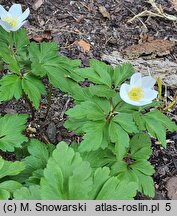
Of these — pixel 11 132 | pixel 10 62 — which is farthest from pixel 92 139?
pixel 10 62

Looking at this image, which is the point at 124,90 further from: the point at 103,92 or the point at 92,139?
the point at 92,139

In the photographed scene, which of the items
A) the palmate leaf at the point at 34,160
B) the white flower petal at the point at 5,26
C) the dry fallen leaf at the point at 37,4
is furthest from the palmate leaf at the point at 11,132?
the dry fallen leaf at the point at 37,4

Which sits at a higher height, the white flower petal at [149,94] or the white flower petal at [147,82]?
the white flower petal at [147,82]

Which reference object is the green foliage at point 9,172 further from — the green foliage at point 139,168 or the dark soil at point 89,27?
A: the dark soil at point 89,27

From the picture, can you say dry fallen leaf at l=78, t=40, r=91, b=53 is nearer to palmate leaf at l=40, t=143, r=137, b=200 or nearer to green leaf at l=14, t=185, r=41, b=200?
palmate leaf at l=40, t=143, r=137, b=200

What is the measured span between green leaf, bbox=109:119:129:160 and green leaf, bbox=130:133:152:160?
18 centimetres

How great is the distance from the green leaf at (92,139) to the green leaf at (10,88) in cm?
41

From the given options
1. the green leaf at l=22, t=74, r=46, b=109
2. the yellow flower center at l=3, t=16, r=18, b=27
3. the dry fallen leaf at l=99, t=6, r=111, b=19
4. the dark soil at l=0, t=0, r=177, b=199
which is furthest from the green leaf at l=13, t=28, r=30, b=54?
the dry fallen leaf at l=99, t=6, r=111, b=19

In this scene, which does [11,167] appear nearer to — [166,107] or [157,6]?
[166,107]

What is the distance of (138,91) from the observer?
233 centimetres

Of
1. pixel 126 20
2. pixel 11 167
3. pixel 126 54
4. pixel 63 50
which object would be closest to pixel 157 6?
pixel 126 20

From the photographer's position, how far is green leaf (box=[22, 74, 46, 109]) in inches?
93.0

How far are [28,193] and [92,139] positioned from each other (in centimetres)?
39

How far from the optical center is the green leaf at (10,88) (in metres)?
2.34
